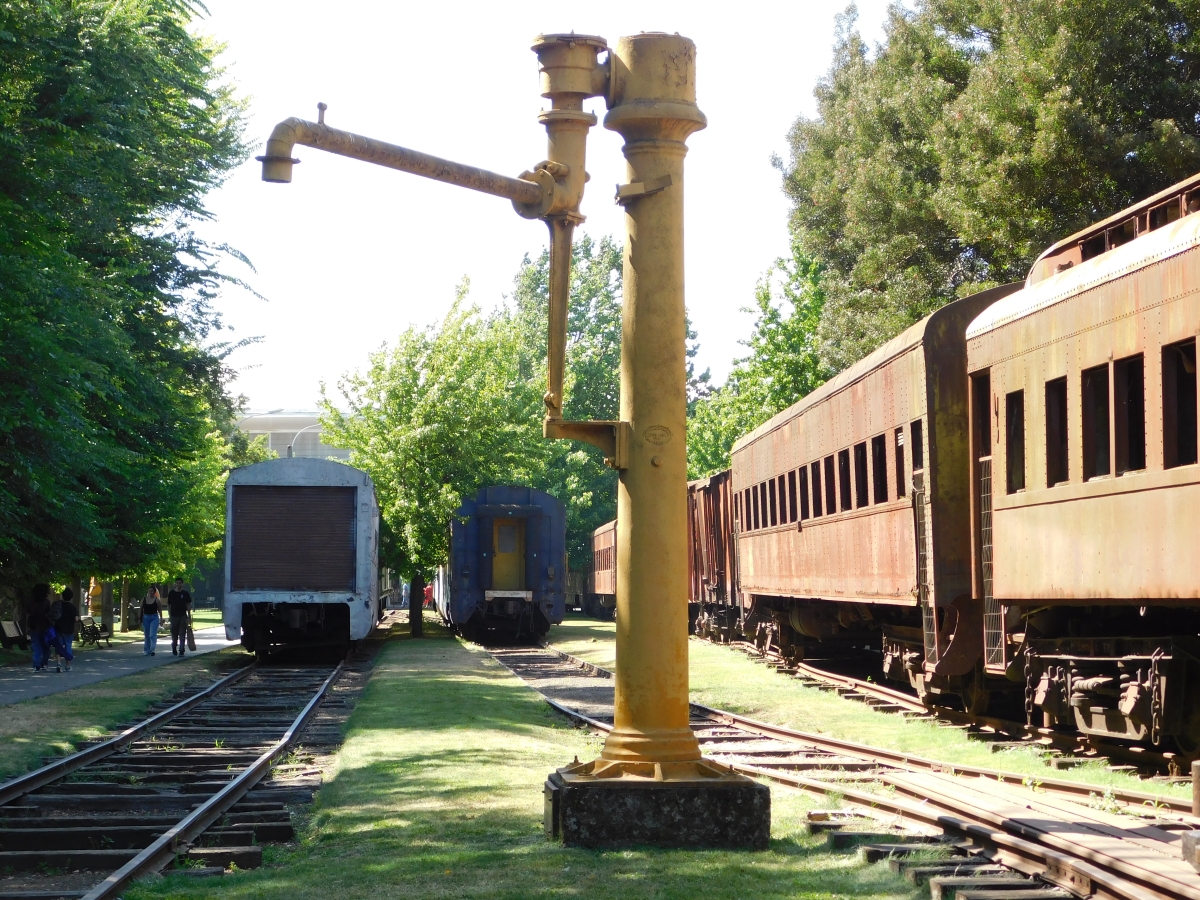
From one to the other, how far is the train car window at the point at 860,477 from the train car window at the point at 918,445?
7.94ft

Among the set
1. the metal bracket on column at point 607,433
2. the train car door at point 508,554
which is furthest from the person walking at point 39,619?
Answer: the metal bracket on column at point 607,433

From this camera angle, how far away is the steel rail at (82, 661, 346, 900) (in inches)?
285

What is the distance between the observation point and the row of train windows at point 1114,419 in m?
9.72

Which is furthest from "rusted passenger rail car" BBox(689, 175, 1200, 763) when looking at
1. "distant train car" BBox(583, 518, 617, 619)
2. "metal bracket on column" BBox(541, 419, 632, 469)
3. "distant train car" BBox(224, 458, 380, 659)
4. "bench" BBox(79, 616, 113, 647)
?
"distant train car" BBox(583, 518, 617, 619)

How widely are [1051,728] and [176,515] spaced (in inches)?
960

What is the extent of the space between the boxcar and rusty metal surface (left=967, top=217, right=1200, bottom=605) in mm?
969

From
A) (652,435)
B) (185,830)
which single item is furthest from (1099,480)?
(185,830)

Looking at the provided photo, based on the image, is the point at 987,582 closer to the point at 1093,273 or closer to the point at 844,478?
the point at 1093,273

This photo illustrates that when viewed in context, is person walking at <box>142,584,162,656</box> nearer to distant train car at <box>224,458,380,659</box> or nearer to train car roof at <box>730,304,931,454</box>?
distant train car at <box>224,458,380,659</box>

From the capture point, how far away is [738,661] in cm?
2781

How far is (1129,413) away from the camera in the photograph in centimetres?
1046

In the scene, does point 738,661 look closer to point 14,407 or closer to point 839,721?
point 839,721

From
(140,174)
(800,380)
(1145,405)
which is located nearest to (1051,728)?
(1145,405)

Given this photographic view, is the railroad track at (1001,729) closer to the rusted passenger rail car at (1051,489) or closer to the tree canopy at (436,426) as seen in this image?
the rusted passenger rail car at (1051,489)
